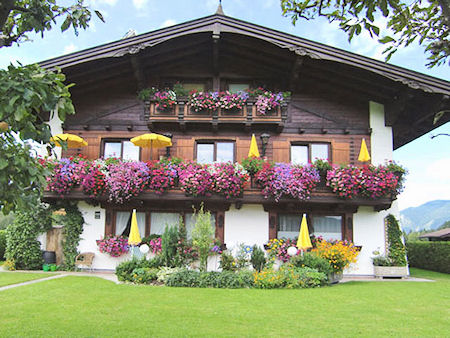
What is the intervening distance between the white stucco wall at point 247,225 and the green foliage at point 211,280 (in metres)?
2.92

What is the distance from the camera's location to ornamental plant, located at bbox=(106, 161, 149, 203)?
13.1 metres

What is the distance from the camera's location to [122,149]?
15.0 meters

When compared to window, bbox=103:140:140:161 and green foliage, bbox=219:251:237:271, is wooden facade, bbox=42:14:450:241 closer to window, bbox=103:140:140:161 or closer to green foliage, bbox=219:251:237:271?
window, bbox=103:140:140:161

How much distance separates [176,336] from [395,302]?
5508mm

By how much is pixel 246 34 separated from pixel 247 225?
6.93m

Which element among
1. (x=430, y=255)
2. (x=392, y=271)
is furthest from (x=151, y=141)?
(x=430, y=255)

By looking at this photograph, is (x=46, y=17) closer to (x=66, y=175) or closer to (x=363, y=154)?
(x=66, y=175)

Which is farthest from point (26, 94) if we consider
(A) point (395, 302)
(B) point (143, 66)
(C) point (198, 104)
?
(B) point (143, 66)

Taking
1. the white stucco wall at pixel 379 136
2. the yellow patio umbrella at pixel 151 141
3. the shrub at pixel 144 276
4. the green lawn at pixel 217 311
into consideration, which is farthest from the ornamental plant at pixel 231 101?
the green lawn at pixel 217 311

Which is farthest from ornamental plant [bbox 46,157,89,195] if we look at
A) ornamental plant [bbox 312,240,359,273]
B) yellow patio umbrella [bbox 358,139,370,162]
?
yellow patio umbrella [bbox 358,139,370,162]

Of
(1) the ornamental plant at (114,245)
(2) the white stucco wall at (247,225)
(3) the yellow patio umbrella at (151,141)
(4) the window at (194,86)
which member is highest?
(4) the window at (194,86)

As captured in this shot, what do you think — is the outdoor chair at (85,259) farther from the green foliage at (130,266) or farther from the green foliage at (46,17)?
the green foliage at (46,17)

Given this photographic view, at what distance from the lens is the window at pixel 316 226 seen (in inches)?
568

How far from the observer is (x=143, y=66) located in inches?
583
